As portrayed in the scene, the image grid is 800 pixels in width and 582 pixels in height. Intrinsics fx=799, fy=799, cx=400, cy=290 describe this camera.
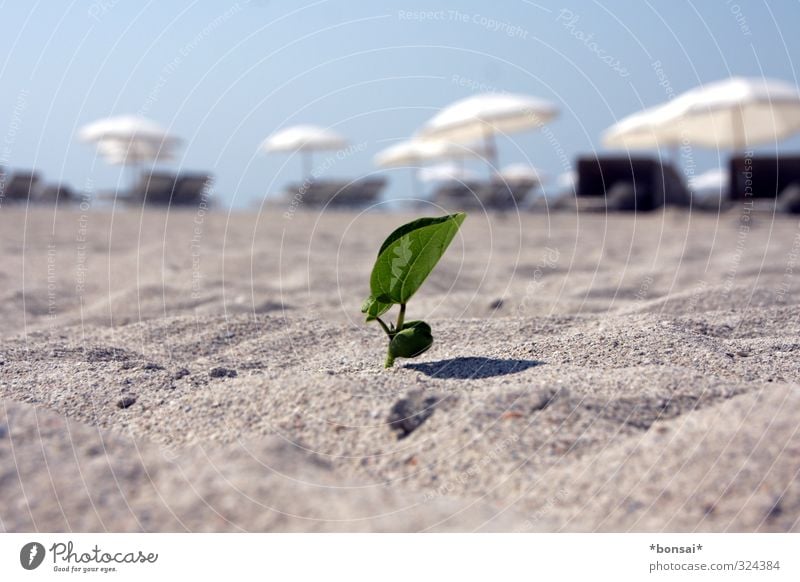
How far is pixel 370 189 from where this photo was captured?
1952 centimetres

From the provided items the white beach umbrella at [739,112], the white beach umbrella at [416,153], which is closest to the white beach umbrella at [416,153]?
the white beach umbrella at [416,153]

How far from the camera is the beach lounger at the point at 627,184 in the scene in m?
15.5

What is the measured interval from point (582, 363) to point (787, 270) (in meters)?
3.74

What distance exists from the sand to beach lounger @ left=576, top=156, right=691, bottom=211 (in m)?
11.0

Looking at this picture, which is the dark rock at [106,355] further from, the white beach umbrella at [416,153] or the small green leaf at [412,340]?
the white beach umbrella at [416,153]

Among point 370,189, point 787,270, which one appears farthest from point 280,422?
point 370,189

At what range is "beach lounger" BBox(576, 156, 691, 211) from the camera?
1555cm

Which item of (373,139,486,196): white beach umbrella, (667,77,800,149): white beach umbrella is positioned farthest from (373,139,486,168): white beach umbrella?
(667,77,800,149): white beach umbrella

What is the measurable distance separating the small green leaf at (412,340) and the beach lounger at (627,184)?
1281 centimetres

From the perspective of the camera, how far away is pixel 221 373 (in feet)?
9.61

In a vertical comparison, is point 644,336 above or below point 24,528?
above

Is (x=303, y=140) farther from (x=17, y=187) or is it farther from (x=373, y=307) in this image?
(x=373, y=307)

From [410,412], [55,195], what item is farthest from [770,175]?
[410,412]
